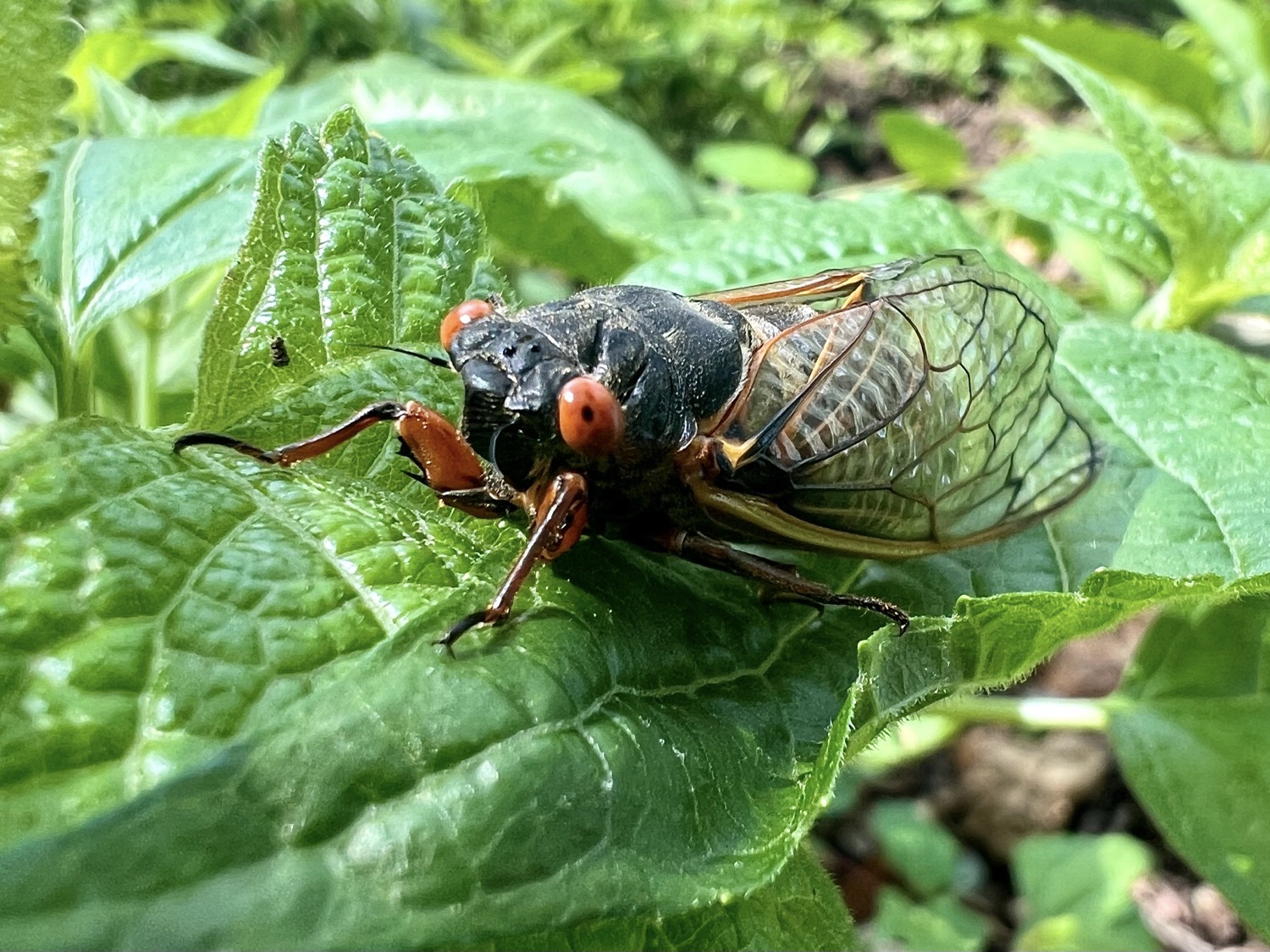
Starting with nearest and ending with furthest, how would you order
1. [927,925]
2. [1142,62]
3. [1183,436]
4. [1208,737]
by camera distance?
[1183,436], [1208,737], [927,925], [1142,62]

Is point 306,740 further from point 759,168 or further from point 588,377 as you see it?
point 759,168

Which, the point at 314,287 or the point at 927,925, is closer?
the point at 314,287

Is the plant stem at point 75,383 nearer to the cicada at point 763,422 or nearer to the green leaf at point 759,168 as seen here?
the cicada at point 763,422

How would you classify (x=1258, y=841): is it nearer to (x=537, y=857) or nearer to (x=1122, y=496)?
(x=1122, y=496)

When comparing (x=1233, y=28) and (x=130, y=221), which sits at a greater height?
(x=1233, y=28)

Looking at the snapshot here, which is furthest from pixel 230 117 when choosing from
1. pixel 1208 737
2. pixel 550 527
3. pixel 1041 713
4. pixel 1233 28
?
pixel 1233 28

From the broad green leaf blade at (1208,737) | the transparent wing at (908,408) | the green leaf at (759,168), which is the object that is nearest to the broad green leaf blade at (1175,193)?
the transparent wing at (908,408)
